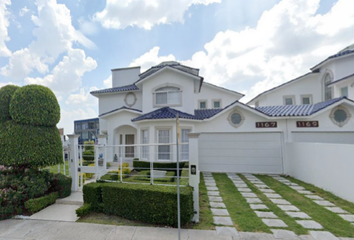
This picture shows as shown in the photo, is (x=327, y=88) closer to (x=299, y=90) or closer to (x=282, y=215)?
(x=299, y=90)

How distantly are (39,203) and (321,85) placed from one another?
22.3 meters

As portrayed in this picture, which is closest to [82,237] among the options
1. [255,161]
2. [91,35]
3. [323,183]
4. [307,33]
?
[323,183]

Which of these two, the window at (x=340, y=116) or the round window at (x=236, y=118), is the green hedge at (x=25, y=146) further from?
the window at (x=340, y=116)

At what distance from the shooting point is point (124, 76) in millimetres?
17984

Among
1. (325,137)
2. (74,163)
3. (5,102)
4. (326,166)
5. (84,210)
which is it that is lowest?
(84,210)

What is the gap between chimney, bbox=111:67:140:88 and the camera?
1781 centimetres

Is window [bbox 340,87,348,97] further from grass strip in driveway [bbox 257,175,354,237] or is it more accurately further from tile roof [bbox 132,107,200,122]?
tile roof [bbox 132,107,200,122]

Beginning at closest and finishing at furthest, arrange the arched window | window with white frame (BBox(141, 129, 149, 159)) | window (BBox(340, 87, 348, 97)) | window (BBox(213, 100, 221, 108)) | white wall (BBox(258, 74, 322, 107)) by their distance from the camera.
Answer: window with white frame (BBox(141, 129, 149, 159))
window (BBox(340, 87, 348, 97))
the arched window
white wall (BBox(258, 74, 322, 107))
window (BBox(213, 100, 221, 108))

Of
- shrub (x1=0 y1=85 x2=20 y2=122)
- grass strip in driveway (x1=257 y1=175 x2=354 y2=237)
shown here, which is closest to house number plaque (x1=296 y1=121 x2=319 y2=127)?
grass strip in driveway (x1=257 y1=175 x2=354 y2=237)

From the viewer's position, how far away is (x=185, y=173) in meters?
6.80

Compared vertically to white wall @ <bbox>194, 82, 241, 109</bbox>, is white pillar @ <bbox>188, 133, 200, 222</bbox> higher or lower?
lower

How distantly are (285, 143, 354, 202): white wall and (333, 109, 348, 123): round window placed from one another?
3.36 metres

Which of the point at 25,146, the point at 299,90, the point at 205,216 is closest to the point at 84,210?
the point at 25,146

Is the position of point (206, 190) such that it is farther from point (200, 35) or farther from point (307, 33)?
point (307, 33)
